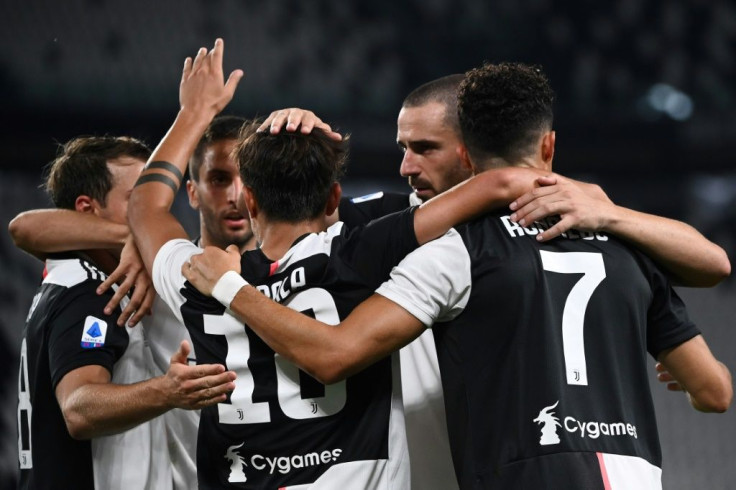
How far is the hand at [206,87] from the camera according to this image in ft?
10.5

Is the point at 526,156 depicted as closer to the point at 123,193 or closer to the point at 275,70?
the point at 123,193

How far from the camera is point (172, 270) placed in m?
2.63

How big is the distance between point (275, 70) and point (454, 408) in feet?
21.7

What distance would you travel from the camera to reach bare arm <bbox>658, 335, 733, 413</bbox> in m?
2.62

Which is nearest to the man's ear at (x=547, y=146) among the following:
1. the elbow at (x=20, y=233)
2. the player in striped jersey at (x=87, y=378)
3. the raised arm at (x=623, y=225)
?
the raised arm at (x=623, y=225)

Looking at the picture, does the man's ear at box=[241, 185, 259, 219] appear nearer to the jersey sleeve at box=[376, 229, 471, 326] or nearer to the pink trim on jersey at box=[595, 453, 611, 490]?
the jersey sleeve at box=[376, 229, 471, 326]

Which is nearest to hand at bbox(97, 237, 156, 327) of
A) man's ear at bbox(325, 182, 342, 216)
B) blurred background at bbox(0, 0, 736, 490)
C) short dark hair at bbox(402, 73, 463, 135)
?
man's ear at bbox(325, 182, 342, 216)

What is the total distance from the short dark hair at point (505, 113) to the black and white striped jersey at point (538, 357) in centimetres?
25

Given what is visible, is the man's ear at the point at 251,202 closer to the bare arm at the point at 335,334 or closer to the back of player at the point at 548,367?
the bare arm at the point at 335,334

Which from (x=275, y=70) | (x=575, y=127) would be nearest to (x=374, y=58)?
(x=275, y=70)

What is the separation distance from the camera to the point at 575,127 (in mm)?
8531

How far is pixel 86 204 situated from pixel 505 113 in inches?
66.1

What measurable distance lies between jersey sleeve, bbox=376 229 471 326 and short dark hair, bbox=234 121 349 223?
13.1 inches

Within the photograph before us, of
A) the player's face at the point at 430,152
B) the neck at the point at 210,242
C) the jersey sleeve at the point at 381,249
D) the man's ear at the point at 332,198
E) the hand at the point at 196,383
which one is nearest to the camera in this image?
the hand at the point at 196,383
